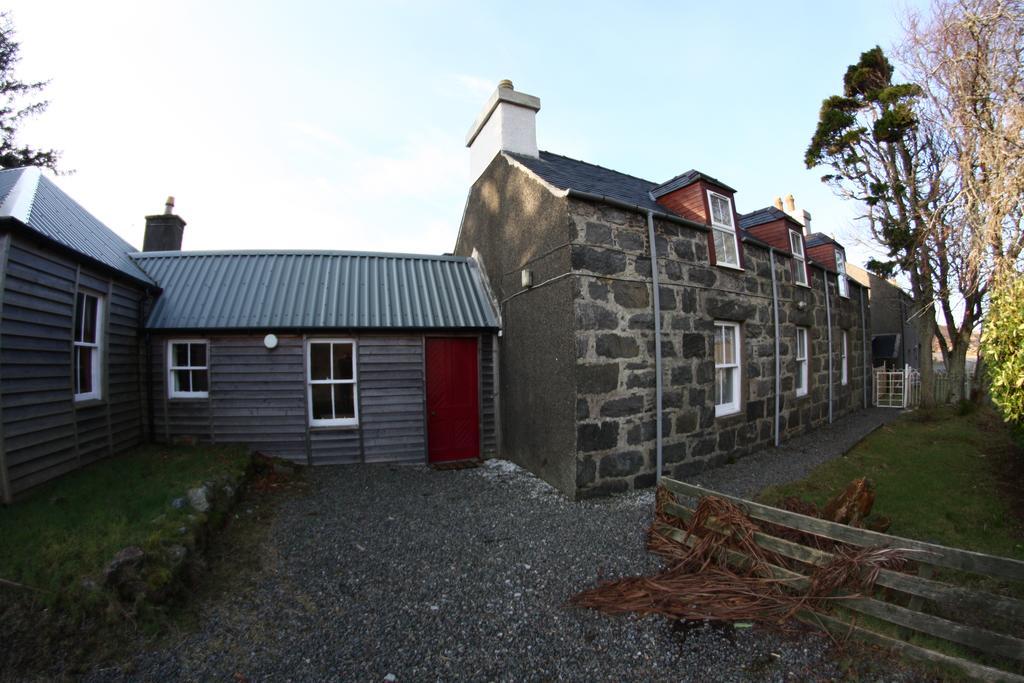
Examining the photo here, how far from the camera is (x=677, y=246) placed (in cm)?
812

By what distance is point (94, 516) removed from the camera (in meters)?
5.19

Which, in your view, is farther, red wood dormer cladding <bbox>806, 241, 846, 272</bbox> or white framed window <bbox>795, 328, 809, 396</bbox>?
red wood dormer cladding <bbox>806, 241, 846, 272</bbox>

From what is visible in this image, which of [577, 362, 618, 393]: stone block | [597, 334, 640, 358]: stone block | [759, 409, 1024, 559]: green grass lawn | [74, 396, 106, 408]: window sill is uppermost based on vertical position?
[597, 334, 640, 358]: stone block

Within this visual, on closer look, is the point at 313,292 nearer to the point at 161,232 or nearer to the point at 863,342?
the point at 161,232

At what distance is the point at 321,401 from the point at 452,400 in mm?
2598

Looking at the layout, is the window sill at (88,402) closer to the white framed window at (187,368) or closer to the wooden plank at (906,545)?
the white framed window at (187,368)

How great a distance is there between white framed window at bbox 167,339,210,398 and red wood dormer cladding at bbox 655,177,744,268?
9667 mm

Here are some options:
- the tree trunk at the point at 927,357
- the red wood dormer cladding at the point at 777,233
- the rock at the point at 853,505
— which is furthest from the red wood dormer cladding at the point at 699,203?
the tree trunk at the point at 927,357

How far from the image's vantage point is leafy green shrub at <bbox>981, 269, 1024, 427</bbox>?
5223 mm

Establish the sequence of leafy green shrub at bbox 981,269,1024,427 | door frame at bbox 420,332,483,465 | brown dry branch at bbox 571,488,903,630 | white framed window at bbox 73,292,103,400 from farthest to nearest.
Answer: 1. door frame at bbox 420,332,483,465
2. white framed window at bbox 73,292,103,400
3. leafy green shrub at bbox 981,269,1024,427
4. brown dry branch at bbox 571,488,903,630

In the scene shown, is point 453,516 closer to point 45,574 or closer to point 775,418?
point 45,574

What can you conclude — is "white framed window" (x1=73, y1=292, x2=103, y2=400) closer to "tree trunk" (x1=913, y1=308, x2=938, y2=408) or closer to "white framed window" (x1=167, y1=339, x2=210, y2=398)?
"white framed window" (x1=167, y1=339, x2=210, y2=398)

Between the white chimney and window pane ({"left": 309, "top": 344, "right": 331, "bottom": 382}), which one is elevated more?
the white chimney

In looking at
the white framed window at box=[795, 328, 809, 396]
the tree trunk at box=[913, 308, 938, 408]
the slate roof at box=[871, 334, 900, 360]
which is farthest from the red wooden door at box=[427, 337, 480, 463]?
the slate roof at box=[871, 334, 900, 360]
